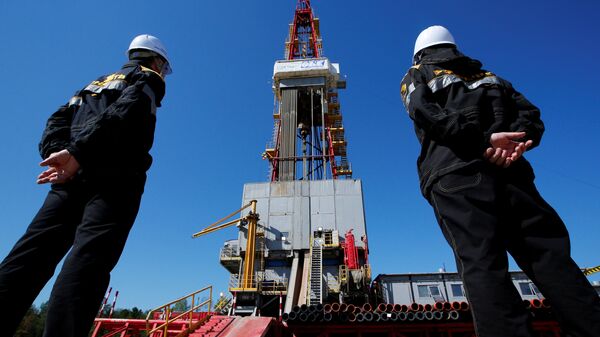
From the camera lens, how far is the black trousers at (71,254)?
1578 millimetres

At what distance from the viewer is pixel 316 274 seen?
17594 millimetres

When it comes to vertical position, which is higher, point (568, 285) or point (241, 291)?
point (241, 291)

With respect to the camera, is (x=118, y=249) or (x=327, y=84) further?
(x=327, y=84)

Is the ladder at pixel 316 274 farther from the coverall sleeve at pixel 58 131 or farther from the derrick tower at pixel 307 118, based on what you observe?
the coverall sleeve at pixel 58 131

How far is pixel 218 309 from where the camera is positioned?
58.0 ft

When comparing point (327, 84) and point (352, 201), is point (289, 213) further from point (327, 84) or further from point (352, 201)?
point (327, 84)

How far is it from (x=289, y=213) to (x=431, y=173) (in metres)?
19.5

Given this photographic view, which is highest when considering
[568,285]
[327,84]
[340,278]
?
[327,84]

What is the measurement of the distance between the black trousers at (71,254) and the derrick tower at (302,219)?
15.2 metres

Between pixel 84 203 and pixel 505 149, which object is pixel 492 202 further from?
pixel 84 203

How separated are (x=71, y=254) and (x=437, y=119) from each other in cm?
222

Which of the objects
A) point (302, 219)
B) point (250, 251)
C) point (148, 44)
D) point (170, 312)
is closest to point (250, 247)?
point (250, 251)

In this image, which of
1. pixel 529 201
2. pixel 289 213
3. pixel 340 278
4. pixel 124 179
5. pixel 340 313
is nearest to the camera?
pixel 529 201

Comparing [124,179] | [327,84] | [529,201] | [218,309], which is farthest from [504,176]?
[327,84]
